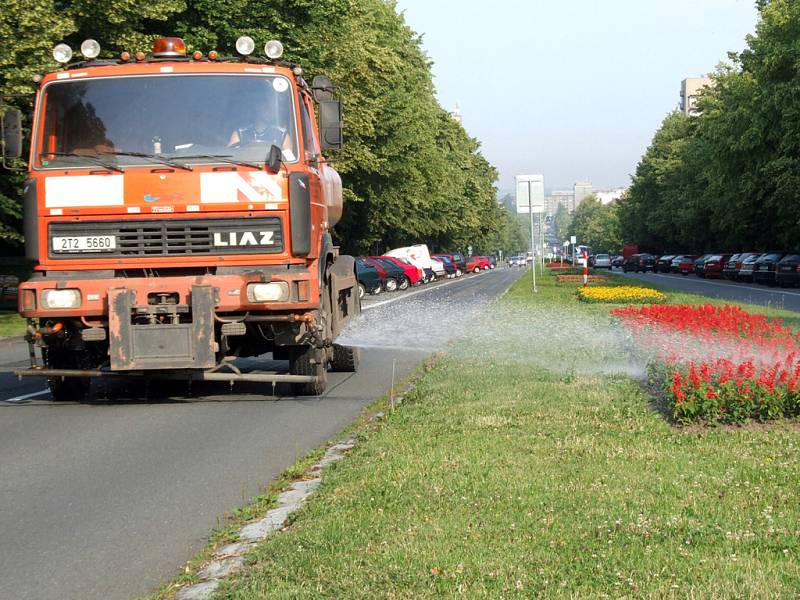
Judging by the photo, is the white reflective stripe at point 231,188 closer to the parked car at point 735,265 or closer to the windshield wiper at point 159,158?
the windshield wiper at point 159,158

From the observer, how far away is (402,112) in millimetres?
52844

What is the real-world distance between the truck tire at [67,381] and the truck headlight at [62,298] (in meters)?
1.19

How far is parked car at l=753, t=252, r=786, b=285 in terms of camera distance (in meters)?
51.5

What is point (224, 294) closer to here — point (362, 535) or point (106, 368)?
point (106, 368)

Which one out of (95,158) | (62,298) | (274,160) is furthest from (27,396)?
(274,160)

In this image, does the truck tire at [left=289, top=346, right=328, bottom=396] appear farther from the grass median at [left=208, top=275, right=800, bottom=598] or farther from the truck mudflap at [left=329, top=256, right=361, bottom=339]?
the grass median at [left=208, top=275, right=800, bottom=598]

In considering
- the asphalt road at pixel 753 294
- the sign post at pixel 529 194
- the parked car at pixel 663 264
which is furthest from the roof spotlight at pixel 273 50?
the parked car at pixel 663 264

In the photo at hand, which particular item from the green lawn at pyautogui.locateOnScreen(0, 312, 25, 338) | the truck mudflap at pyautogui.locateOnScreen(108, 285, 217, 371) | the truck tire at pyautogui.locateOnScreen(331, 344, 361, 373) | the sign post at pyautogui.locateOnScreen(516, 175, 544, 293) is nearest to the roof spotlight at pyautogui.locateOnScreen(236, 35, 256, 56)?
the truck mudflap at pyautogui.locateOnScreen(108, 285, 217, 371)

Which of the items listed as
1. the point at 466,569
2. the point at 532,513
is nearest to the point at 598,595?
the point at 466,569

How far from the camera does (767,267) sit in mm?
51938

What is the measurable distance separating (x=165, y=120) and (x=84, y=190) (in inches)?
42.7

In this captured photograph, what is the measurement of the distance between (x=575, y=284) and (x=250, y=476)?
123 ft

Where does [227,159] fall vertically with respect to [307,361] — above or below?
above

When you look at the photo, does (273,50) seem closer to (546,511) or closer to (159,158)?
(159,158)
